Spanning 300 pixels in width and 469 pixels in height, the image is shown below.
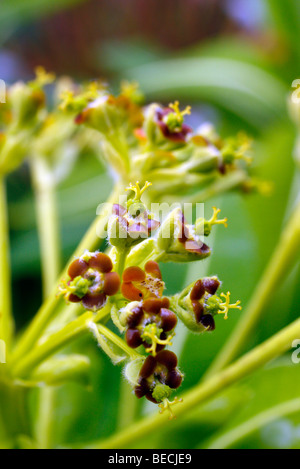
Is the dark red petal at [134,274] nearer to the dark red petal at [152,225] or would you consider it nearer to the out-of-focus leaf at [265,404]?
the dark red petal at [152,225]

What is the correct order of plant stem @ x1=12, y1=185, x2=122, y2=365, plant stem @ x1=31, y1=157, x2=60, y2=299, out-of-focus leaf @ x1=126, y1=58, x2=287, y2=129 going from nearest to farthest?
plant stem @ x1=12, y1=185, x2=122, y2=365, plant stem @ x1=31, y1=157, x2=60, y2=299, out-of-focus leaf @ x1=126, y1=58, x2=287, y2=129

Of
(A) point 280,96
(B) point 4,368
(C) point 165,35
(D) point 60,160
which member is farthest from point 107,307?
(C) point 165,35

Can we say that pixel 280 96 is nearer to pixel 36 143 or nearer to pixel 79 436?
pixel 36 143

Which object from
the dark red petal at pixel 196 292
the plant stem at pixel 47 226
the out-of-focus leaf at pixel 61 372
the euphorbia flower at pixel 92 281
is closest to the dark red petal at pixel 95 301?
the euphorbia flower at pixel 92 281

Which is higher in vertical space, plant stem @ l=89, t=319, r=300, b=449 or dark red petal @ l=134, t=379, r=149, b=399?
dark red petal @ l=134, t=379, r=149, b=399

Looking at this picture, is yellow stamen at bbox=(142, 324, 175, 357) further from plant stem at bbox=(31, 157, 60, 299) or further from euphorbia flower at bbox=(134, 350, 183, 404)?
plant stem at bbox=(31, 157, 60, 299)

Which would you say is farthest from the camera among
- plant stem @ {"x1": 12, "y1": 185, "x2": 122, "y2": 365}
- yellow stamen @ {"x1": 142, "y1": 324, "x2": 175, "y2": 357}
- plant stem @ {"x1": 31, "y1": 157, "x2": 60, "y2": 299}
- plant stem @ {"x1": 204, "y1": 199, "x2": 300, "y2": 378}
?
plant stem @ {"x1": 31, "y1": 157, "x2": 60, "y2": 299}

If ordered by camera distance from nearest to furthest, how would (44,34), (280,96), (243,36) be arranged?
(280,96) < (243,36) < (44,34)

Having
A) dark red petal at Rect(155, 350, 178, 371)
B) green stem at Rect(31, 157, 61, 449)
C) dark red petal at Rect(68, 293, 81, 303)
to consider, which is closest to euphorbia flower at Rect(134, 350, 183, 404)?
dark red petal at Rect(155, 350, 178, 371)
